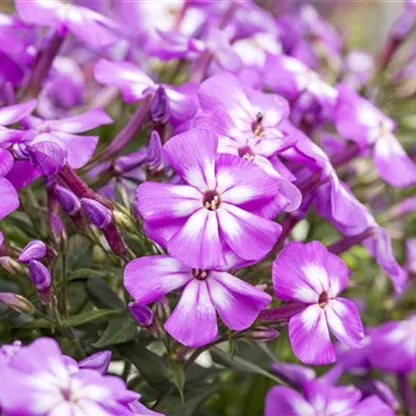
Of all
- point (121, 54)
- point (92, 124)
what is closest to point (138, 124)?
point (92, 124)

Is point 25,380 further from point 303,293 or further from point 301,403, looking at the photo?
point 301,403

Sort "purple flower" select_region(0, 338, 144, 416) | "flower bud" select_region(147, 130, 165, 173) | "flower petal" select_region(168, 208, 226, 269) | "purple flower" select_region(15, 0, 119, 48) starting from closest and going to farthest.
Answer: "purple flower" select_region(0, 338, 144, 416) < "flower petal" select_region(168, 208, 226, 269) < "flower bud" select_region(147, 130, 165, 173) < "purple flower" select_region(15, 0, 119, 48)

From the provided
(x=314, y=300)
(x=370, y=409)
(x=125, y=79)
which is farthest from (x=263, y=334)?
(x=125, y=79)

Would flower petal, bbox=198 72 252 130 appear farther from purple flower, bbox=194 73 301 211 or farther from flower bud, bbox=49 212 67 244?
flower bud, bbox=49 212 67 244

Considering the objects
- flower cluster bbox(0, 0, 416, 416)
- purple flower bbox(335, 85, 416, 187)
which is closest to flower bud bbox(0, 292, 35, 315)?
flower cluster bbox(0, 0, 416, 416)

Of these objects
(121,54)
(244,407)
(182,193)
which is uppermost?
(182,193)

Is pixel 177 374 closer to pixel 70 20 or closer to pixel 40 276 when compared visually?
pixel 40 276
